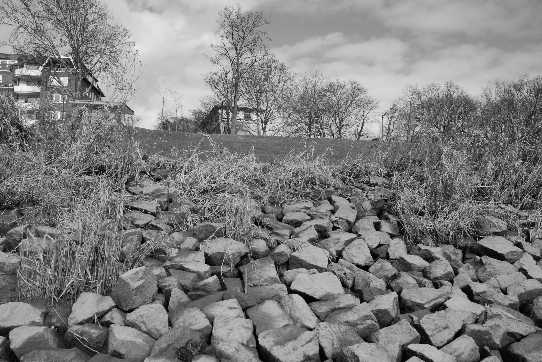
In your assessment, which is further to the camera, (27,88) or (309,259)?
(27,88)

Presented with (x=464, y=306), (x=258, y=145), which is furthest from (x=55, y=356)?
(x=258, y=145)

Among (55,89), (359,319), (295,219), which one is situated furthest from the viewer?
(55,89)

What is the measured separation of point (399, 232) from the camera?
440cm

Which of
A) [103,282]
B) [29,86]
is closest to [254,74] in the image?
[103,282]

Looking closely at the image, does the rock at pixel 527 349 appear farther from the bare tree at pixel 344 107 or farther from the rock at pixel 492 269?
the bare tree at pixel 344 107

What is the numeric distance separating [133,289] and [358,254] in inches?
73.3

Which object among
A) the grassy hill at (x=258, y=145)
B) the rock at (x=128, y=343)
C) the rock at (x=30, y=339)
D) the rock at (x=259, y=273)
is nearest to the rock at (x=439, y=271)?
the rock at (x=259, y=273)

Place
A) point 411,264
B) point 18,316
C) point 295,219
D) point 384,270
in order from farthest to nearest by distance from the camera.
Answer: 1. point 295,219
2. point 411,264
3. point 384,270
4. point 18,316

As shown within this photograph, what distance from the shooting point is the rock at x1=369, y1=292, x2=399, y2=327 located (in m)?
2.99

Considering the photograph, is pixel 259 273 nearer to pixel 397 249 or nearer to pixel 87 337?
pixel 87 337

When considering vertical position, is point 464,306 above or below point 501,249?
below

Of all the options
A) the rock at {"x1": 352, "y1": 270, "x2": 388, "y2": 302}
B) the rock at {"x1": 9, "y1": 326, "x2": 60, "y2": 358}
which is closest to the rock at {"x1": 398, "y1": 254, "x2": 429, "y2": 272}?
the rock at {"x1": 352, "y1": 270, "x2": 388, "y2": 302}

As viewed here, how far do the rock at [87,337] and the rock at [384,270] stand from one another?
2085 mm

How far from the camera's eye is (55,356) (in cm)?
244
